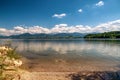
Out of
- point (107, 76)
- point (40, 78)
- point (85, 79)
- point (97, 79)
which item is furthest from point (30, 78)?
point (107, 76)

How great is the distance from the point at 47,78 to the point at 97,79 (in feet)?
13.8

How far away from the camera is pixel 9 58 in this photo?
19.9 metres

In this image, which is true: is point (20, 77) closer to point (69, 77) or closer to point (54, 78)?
point (54, 78)

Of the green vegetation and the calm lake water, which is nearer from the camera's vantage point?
the green vegetation

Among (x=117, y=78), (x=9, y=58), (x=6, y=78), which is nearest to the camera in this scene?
(x=6, y=78)

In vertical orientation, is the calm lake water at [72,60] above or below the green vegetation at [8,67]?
below

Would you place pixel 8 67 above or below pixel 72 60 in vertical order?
above

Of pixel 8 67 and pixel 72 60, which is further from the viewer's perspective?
pixel 72 60

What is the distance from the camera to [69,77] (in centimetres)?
1418

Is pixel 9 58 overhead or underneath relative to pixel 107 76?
overhead

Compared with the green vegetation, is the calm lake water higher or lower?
lower

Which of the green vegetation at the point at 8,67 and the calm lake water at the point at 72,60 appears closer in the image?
the green vegetation at the point at 8,67

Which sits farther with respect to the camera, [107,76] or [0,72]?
[107,76]

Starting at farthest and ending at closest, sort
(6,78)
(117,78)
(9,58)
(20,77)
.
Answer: (9,58), (117,78), (20,77), (6,78)
